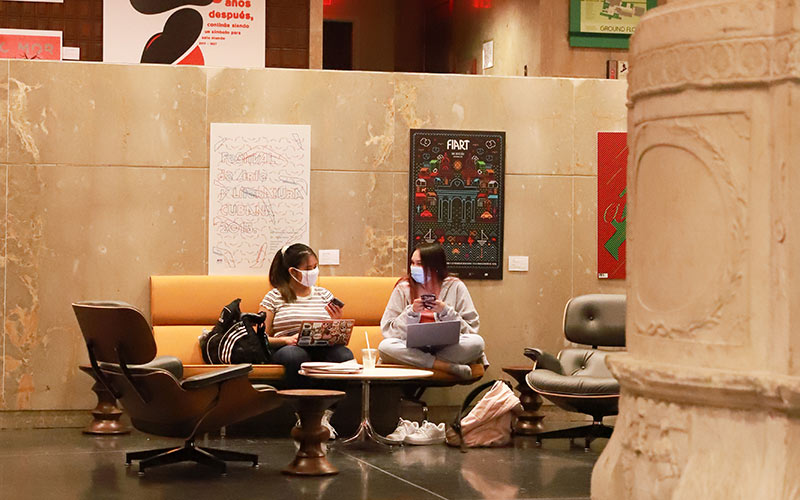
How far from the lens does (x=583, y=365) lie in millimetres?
8023

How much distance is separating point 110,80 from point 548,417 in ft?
13.4

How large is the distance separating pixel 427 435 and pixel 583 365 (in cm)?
131

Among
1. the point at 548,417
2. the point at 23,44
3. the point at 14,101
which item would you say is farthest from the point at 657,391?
the point at 23,44

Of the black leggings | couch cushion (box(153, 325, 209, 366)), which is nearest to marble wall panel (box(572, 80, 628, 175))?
the black leggings

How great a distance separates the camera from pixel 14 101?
8086 mm

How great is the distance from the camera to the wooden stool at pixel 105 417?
7.70 metres

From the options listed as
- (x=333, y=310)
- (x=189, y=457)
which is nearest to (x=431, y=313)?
(x=333, y=310)

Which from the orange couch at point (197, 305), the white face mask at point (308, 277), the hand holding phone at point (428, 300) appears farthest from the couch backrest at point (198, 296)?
the hand holding phone at point (428, 300)

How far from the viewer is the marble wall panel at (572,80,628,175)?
873 cm

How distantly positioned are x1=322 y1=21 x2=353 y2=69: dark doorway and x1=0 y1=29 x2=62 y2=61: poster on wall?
A: 4.82 m

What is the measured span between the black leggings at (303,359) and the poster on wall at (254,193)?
920 millimetres

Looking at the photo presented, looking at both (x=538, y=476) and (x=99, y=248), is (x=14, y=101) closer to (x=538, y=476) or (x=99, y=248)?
(x=99, y=248)

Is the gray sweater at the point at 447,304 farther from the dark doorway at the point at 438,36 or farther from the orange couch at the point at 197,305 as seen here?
the dark doorway at the point at 438,36

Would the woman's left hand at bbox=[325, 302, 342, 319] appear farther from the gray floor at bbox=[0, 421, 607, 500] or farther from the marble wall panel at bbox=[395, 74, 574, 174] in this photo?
the marble wall panel at bbox=[395, 74, 574, 174]
